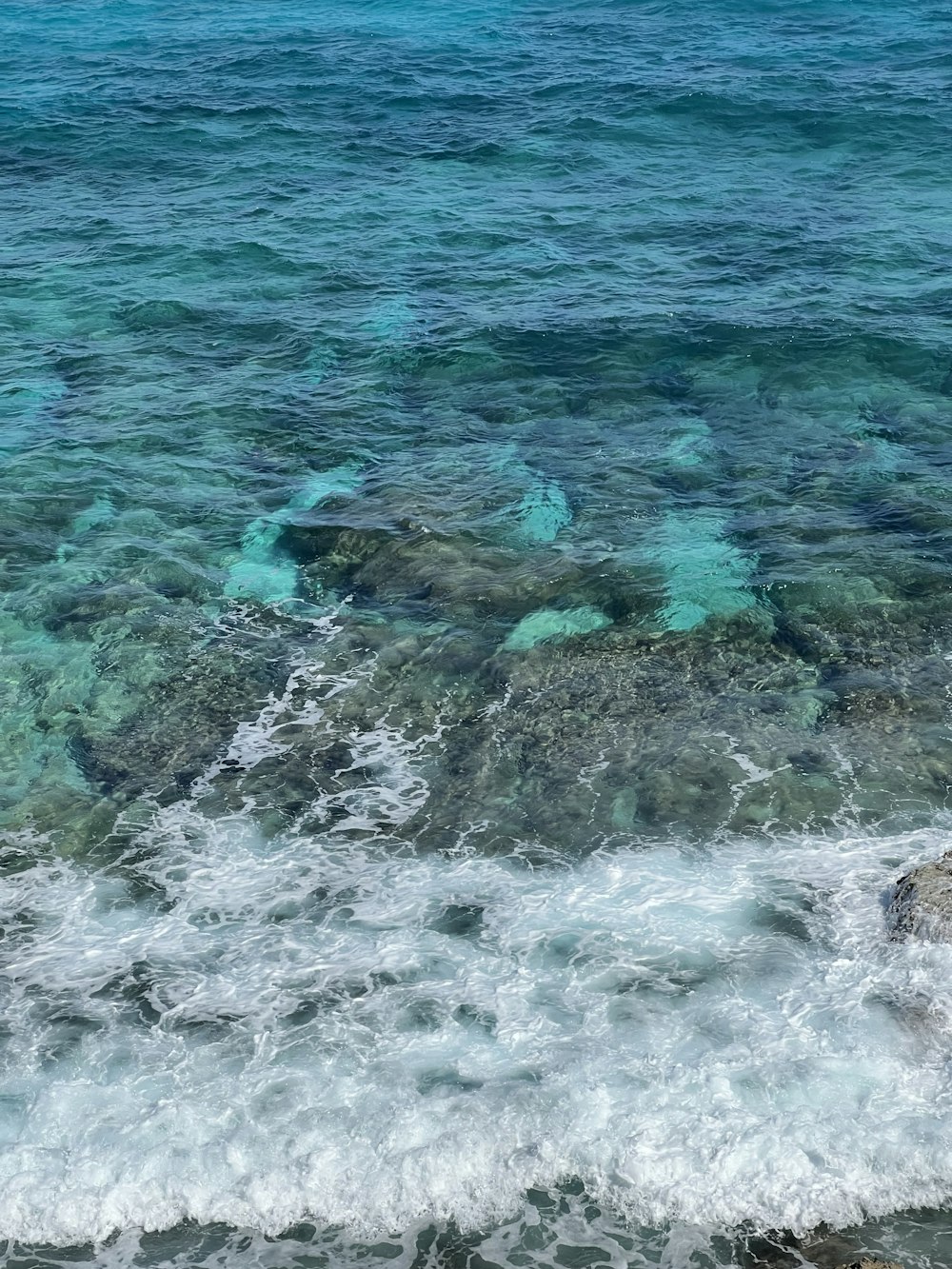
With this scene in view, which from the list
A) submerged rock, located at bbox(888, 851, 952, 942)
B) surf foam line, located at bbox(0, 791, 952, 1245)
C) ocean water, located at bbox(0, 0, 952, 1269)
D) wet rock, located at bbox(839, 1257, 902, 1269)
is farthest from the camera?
submerged rock, located at bbox(888, 851, 952, 942)

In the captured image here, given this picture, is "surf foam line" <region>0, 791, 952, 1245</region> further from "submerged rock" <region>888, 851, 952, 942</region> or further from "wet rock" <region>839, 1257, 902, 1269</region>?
"wet rock" <region>839, 1257, 902, 1269</region>

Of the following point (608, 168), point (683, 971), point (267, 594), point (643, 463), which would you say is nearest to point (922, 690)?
point (683, 971)

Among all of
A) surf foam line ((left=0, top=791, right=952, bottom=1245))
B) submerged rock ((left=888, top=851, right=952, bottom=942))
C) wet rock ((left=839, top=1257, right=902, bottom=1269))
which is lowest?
surf foam line ((left=0, top=791, right=952, bottom=1245))

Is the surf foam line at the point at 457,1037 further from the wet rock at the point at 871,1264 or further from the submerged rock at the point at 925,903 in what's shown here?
the wet rock at the point at 871,1264

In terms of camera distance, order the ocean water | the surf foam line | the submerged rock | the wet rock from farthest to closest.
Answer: the submerged rock, the ocean water, the surf foam line, the wet rock

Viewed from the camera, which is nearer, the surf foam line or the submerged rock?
the surf foam line

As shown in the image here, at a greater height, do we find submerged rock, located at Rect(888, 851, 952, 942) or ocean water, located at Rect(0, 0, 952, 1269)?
submerged rock, located at Rect(888, 851, 952, 942)

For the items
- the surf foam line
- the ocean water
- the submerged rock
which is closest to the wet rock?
the ocean water
